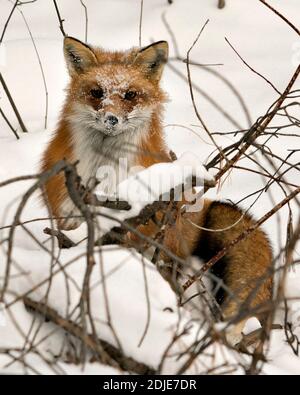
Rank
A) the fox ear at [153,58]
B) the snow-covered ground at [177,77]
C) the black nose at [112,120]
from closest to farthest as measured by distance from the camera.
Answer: the black nose at [112,120] → the fox ear at [153,58] → the snow-covered ground at [177,77]

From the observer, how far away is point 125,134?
16.2 ft

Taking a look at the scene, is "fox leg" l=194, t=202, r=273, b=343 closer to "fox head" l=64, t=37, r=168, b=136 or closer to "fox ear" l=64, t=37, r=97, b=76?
"fox head" l=64, t=37, r=168, b=136

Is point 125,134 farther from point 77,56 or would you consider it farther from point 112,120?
point 77,56

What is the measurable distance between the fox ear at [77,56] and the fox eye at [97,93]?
9.0 inches

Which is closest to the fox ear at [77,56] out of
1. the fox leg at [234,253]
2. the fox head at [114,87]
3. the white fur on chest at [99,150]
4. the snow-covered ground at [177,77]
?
the fox head at [114,87]

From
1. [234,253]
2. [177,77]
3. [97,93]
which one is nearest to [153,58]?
[97,93]

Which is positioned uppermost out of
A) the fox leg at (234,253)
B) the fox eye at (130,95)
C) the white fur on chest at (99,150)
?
the fox eye at (130,95)

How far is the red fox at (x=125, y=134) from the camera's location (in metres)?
4.77

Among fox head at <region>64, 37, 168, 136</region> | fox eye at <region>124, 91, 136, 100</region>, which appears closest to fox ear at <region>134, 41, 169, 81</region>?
fox head at <region>64, 37, 168, 136</region>

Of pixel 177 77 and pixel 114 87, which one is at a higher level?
Result: pixel 177 77

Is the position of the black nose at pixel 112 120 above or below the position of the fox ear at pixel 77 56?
below

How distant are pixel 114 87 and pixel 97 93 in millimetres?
116

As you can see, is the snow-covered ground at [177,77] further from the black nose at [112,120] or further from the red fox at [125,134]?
the black nose at [112,120]
